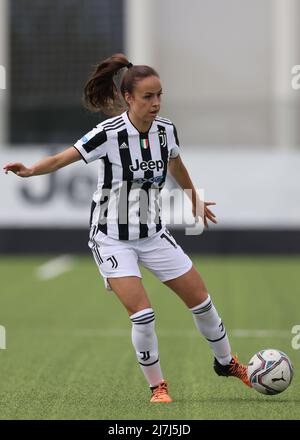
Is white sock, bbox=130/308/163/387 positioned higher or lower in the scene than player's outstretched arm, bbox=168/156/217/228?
lower

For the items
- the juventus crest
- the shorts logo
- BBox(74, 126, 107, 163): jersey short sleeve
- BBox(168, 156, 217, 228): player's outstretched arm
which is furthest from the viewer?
BBox(168, 156, 217, 228): player's outstretched arm

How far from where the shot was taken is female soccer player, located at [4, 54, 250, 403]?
8.13m

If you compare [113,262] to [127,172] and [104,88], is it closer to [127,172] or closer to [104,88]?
[127,172]

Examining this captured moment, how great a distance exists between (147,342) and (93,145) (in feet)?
4.63

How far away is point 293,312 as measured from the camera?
1469cm

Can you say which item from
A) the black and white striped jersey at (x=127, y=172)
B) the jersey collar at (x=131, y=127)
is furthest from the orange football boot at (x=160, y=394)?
the jersey collar at (x=131, y=127)

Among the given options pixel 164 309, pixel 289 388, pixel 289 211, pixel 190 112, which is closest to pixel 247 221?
pixel 289 211

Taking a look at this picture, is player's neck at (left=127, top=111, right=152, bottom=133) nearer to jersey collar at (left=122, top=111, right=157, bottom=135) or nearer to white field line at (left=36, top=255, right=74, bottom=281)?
jersey collar at (left=122, top=111, right=157, bottom=135)

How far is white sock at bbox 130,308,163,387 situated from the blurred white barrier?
14.6m

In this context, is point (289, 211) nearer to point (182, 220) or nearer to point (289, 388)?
point (182, 220)

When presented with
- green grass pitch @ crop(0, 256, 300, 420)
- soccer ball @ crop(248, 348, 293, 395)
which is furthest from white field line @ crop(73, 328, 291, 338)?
soccer ball @ crop(248, 348, 293, 395)

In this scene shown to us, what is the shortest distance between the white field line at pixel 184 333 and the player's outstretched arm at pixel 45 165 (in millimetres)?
4926
